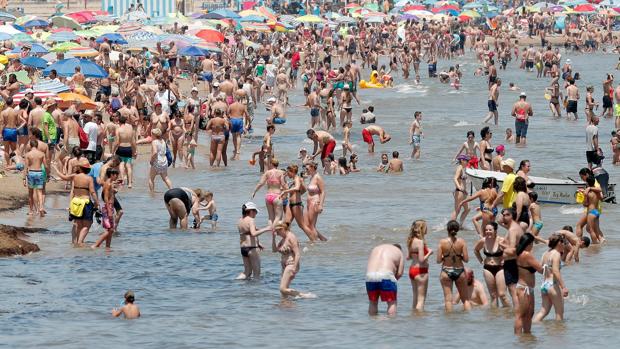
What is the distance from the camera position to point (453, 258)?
14.8 meters

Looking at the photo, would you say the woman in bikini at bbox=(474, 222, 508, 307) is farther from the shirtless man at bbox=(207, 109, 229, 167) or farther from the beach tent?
the beach tent

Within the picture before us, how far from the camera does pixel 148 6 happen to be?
222 feet

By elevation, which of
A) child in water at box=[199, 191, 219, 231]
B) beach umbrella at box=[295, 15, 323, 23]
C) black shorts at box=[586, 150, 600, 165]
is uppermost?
black shorts at box=[586, 150, 600, 165]

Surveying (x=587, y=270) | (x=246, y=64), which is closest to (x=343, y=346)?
(x=587, y=270)

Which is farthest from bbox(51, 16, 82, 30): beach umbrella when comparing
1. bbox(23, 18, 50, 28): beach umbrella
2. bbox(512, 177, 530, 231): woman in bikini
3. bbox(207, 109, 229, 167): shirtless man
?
bbox(512, 177, 530, 231): woman in bikini

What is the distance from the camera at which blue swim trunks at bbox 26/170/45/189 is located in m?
21.0

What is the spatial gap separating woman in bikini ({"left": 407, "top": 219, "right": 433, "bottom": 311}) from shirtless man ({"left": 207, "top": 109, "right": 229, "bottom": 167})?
43.6 ft

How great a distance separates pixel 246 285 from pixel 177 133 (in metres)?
10.9

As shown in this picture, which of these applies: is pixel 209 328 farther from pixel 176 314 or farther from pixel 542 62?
pixel 542 62

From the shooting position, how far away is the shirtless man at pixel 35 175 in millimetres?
20844

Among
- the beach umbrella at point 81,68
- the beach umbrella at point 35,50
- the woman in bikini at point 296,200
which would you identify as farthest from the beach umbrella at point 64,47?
the woman in bikini at point 296,200

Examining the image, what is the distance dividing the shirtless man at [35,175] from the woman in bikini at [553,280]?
934 cm

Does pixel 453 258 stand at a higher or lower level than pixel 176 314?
higher

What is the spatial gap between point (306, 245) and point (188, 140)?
29.9ft
